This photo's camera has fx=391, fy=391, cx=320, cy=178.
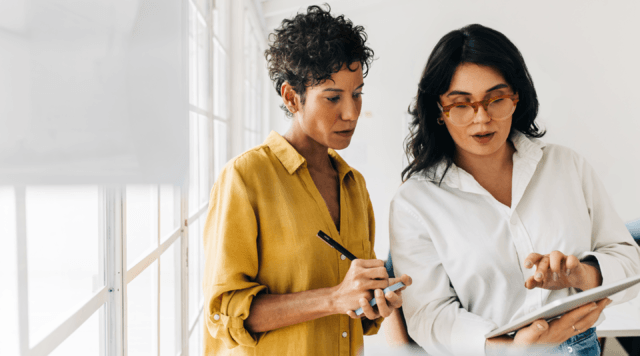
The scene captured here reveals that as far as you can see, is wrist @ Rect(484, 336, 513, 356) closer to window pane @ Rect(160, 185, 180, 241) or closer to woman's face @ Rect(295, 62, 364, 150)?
woman's face @ Rect(295, 62, 364, 150)

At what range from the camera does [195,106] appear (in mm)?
1104

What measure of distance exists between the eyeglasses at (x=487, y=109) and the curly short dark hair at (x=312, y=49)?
0.24 metres

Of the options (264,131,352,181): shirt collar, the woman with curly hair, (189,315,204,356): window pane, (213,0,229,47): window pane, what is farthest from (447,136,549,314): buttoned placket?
(213,0,229,47): window pane

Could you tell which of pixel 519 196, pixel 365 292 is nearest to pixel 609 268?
pixel 519 196

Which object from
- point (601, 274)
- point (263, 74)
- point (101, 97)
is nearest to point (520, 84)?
point (601, 274)

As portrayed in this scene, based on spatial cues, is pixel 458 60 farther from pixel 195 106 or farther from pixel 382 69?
pixel 382 69

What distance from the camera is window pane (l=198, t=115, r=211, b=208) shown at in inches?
47.8

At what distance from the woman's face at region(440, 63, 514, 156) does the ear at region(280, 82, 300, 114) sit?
1.05 feet

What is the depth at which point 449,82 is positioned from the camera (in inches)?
31.6

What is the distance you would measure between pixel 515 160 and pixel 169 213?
2.57 feet

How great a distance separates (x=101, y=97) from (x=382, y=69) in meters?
1.97

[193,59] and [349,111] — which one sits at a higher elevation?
[193,59]

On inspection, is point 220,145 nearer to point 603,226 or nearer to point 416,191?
point 416,191

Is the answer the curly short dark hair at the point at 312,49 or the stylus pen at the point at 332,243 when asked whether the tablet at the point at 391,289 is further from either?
the curly short dark hair at the point at 312,49
